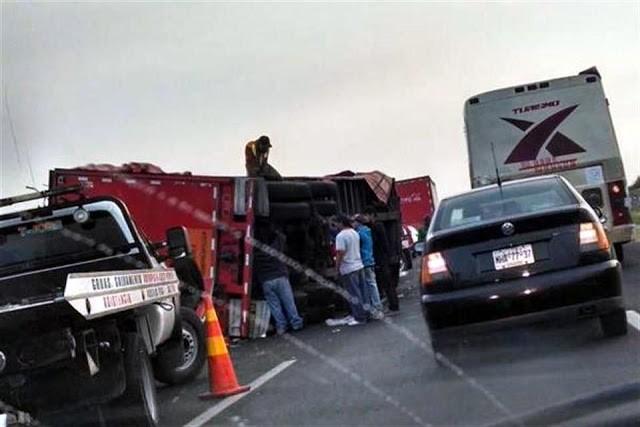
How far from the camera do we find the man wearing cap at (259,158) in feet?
49.7

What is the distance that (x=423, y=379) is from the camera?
8.70 m

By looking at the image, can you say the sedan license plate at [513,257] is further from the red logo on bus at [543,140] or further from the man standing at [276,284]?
the red logo on bus at [543,140]

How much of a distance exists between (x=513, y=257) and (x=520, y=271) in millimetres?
136

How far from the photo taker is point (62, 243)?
30.3 feet

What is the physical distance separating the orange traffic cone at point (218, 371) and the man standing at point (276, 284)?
5.05 metres

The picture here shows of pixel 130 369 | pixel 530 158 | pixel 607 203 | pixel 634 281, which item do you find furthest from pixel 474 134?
pixel 130 369

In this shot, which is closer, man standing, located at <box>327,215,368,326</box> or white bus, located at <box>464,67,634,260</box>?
man standing, located at <box>327,215,368,326</box>

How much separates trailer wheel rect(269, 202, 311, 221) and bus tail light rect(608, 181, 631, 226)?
16.2 ft

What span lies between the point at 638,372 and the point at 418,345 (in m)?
3.67

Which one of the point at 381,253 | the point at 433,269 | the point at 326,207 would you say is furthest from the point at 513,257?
the point at 326,207

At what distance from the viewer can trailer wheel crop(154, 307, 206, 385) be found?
10080 millimetres

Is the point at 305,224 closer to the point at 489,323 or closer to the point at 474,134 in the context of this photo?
the point at 474,134

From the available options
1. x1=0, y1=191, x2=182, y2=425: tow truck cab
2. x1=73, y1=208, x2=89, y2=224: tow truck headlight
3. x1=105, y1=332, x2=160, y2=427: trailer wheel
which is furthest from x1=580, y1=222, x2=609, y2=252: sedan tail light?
x1=73, y1=208, x2=89, y2=224: tow truck headlight

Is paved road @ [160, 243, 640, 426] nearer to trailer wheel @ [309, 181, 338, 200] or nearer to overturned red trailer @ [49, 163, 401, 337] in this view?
overturned red trailer @ [49, 163, 401, 337]
